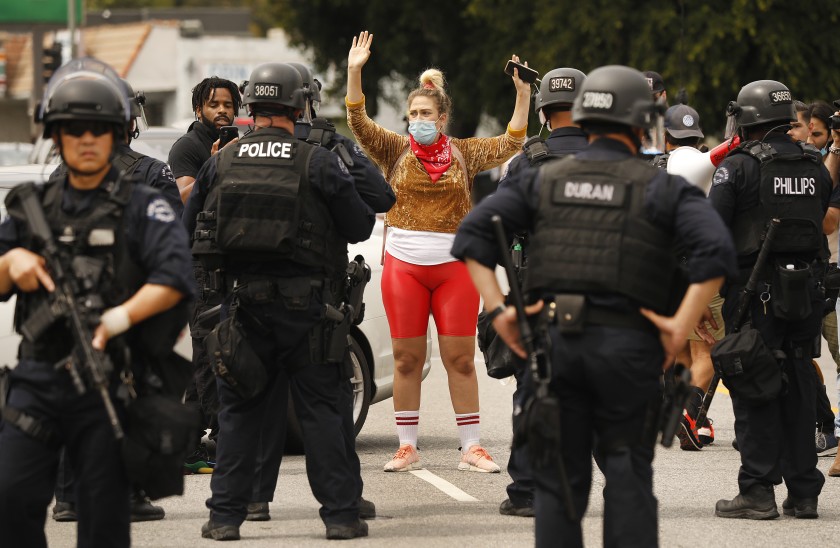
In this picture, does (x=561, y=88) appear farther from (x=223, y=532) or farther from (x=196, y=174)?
Result: (x=223, y=532)

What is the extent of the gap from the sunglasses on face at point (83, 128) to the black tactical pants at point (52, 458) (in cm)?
81

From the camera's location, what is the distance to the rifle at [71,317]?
17.3 ft

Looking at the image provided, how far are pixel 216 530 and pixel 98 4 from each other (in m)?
88.2

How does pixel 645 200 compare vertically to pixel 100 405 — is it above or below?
above

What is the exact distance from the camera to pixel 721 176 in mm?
7848

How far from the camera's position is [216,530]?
727cm

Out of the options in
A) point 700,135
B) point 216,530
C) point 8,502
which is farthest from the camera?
point 700,135

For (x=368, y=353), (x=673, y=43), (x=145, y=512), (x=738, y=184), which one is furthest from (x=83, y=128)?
(x=673, y=43)

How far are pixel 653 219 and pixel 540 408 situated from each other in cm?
77

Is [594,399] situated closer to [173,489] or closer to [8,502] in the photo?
[173,489]

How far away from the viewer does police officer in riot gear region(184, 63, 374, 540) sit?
7.09 metres

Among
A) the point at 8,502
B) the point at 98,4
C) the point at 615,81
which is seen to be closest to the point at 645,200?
the point at 615,81

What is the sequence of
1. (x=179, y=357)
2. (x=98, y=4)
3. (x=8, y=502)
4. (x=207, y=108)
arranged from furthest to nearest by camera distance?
(x=98, y=4)
(x=207, y=108)
(x=179, y=357)
(x=8, y=502)

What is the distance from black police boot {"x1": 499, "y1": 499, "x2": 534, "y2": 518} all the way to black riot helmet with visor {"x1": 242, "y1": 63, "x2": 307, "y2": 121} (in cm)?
219
